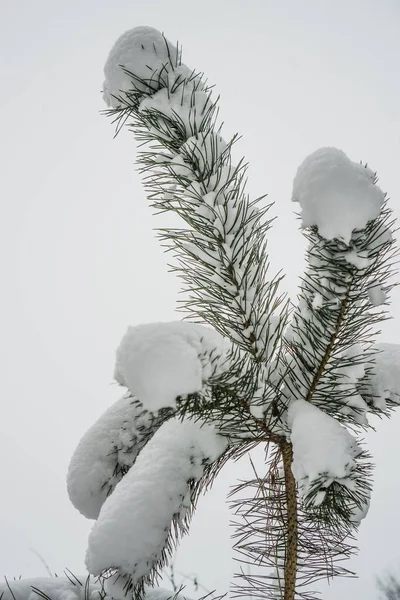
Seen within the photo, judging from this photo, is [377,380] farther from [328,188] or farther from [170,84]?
[170,84]

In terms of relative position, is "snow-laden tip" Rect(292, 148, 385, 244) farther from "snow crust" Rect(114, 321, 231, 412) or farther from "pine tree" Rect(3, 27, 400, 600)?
"snow crust" Rect(114, 321, 231, 412)

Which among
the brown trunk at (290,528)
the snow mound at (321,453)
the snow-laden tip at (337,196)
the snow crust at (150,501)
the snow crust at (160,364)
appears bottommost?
the brown trunk at (290,528)

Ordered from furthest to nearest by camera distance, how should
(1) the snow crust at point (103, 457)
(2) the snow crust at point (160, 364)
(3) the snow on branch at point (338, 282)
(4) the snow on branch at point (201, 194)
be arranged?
(1) the snow crust at point (103, 457) < (4) the snow on branch at point (201, 194) < (3) the snow on branch at point (338, 282) < (2) the snow crust at point (160, 364)

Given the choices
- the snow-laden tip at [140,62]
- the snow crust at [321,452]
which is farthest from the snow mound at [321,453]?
the snow-laden tip at [140,62]

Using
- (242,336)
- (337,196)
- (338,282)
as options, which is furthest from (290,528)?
(337,196)

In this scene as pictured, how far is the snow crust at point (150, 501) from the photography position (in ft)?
2.83

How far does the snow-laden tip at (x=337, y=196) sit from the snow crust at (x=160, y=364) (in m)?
A: 0.31

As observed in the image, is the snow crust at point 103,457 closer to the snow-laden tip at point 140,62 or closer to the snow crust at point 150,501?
the snow crust at point 150,501

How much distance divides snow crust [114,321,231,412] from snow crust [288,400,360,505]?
0.68ft

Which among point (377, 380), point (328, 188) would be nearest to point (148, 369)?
point (328, 188)

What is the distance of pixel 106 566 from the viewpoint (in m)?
0.86

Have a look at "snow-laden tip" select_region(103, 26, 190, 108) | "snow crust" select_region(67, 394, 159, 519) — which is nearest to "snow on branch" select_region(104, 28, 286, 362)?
"snow-laden tip" select_region(103, 26, 190, 108)

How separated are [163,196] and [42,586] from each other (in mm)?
1271

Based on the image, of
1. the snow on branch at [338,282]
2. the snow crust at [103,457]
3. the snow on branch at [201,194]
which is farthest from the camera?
the snow crust at [103,457]
